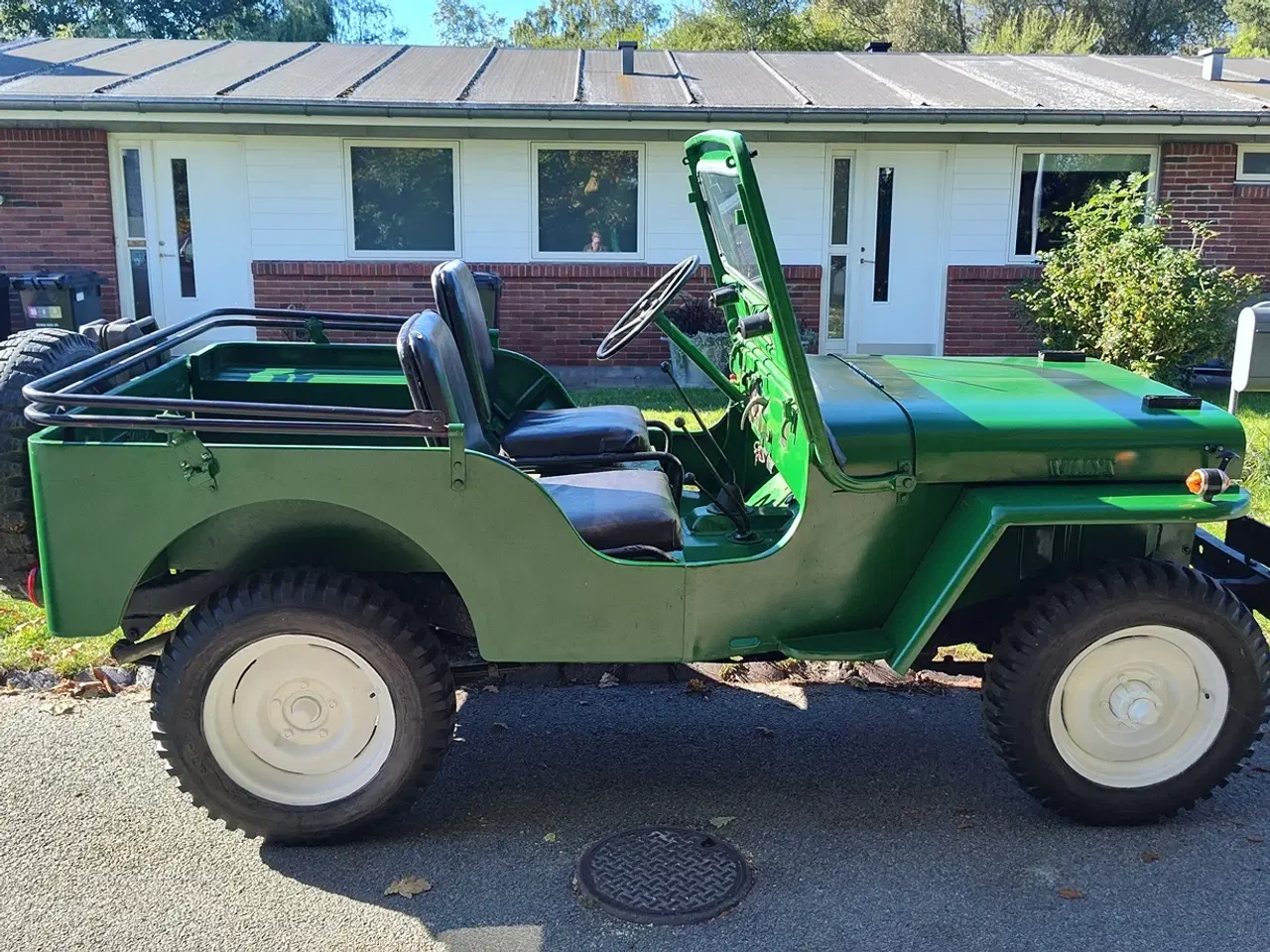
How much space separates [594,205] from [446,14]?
4266 centimetres

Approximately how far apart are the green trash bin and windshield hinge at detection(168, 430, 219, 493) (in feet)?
26.2

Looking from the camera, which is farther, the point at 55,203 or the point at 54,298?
the point at 55,203

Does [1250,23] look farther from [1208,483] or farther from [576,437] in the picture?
[1208,483]

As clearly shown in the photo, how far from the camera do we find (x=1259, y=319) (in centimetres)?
480

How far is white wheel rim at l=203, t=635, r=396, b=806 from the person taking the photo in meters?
2.97

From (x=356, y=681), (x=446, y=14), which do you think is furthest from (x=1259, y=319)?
(x=446, y=14)

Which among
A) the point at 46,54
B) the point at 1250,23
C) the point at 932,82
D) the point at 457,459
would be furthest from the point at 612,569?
the point at 1250,23

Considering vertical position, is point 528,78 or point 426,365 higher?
point 528,78

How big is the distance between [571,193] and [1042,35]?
22191 millimetres

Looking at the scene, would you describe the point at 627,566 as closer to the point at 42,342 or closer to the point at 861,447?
the point at 861,447

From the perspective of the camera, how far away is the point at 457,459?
110 inches

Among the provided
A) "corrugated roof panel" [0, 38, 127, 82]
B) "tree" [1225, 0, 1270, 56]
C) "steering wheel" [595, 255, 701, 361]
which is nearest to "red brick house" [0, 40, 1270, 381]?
"corrugated roof panel" [0, 38, 127, 82]

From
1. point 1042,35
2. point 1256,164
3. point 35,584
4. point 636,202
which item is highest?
point 1042,35

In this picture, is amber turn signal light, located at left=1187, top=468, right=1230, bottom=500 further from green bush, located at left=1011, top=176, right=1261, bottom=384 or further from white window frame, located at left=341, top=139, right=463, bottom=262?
white window frame, located at left=341, top=139, right=463, bottom=262
